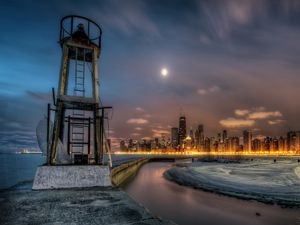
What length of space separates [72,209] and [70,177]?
4809mm

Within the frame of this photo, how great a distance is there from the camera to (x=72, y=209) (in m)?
8.17

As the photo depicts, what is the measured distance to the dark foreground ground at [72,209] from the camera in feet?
22.9

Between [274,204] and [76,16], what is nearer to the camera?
[76,16]

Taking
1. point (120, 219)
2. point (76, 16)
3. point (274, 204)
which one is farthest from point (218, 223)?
point (76, 16)

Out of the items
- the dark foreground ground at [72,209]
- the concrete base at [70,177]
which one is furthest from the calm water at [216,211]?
the dark foreground ground at [72,209]

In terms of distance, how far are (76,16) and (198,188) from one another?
20.5 m

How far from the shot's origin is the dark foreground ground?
22.9 feet

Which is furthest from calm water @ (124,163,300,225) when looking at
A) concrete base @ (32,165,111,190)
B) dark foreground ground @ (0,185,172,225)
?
dark foreground ground @ (0,185,172,225)

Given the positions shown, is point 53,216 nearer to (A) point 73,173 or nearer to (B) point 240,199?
(A) point 73,173

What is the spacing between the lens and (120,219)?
23.3 ft

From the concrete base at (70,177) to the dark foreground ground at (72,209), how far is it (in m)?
1.01

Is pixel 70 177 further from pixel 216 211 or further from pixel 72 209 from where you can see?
pixel 216 211

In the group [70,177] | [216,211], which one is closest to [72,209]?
[70,177]

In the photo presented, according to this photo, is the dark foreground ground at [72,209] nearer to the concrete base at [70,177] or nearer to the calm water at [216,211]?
the concrete base at [70,177]
